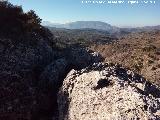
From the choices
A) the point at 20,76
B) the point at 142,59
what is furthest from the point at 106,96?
the point at 142,59

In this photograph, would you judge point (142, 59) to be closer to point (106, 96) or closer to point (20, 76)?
point (20, 76)

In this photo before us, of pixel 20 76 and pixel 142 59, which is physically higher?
pixel 20 76

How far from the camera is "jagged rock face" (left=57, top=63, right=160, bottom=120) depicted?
7551mm

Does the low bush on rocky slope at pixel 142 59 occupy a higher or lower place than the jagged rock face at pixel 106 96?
lower

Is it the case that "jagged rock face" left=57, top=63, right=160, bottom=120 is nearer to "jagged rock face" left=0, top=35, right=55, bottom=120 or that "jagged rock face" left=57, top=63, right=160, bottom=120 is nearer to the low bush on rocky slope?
"jagged rock face" left=0, top=35, right=55, bottom=120

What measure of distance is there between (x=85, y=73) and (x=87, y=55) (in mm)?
3235

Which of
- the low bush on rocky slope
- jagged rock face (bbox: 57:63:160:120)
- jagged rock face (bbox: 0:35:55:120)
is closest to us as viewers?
jagged rock face (bbox: 57:63:160:120)

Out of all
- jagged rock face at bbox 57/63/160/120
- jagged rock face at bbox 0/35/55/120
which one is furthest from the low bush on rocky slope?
jagged rock face at bbox 57/63/160/120

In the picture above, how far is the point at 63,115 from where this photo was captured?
9.82 m

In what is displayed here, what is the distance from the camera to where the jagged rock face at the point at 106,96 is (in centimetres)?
755

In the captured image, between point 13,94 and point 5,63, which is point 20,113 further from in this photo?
point 5,63

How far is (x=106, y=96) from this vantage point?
8.66 m

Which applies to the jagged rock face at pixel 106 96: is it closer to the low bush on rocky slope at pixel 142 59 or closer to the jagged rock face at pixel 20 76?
the jagged rock face at pixel 20 76

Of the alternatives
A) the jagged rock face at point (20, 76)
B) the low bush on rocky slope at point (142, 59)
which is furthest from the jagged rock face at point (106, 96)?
the low bush on rocky slope at point (142, 59)
